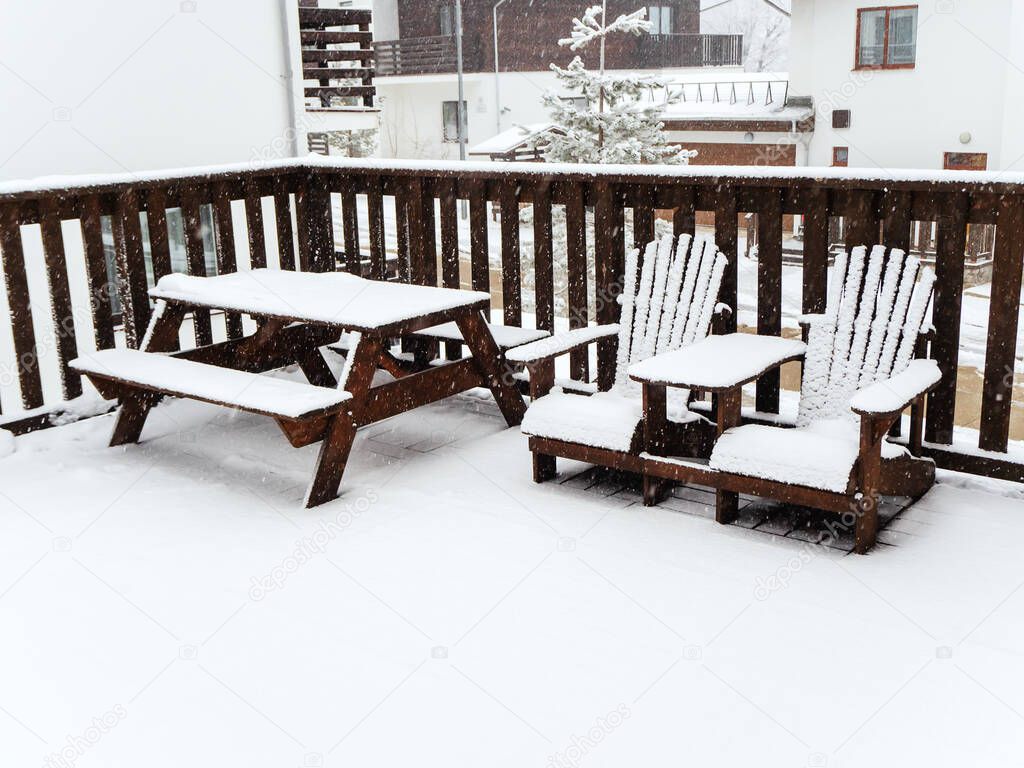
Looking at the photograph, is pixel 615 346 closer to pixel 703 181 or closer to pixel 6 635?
pixel 703 181

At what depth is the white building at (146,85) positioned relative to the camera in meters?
6.96

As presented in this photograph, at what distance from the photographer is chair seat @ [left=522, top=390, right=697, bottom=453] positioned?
3.84 metres

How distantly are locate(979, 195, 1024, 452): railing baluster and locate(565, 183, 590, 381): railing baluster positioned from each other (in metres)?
1.68

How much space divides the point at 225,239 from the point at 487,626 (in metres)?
3.13

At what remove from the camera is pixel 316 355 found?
17.4ft

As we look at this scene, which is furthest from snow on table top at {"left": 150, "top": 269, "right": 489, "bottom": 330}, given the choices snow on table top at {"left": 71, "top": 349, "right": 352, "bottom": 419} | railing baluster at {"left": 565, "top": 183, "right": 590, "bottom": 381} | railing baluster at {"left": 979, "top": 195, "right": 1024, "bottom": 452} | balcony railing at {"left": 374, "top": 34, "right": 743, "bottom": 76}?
balcony railing at {"left": 374, "top": 34, "right": 743, "bottom": 76}

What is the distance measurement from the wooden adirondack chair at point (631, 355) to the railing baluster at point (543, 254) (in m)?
0.40

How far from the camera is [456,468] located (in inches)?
172

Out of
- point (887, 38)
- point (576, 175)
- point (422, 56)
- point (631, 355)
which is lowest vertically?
point (631, 355)

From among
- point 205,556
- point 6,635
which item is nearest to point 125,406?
point 205,556

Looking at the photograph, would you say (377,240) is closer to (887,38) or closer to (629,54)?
(887,38)

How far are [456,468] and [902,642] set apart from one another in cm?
198

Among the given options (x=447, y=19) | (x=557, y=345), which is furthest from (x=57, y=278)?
(x=447, y=19)

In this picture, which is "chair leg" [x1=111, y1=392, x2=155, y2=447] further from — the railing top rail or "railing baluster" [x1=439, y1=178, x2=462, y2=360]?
"railing baluster" [x1=439, y1=178, x2=462, y2=360]
